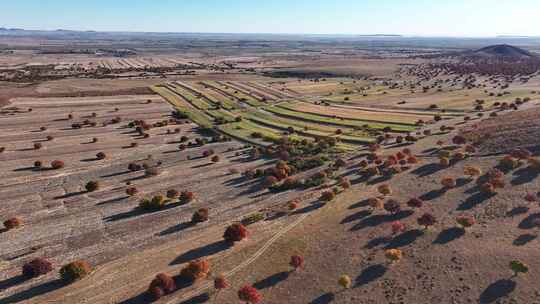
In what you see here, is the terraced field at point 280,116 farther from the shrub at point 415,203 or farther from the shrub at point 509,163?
the shrub at point 415,203

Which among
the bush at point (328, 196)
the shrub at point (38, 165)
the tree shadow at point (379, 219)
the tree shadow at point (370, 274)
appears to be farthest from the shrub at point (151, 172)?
the tree shadow at point (370, 274)

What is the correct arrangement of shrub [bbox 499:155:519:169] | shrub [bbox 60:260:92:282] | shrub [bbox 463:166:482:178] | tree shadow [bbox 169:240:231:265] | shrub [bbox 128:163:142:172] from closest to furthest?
shrub [bbox 60:260:92:282] → tree shadow [bbox 169:240:231:265] → shrub [bbox 463:166:482:178] → shrub [bbox 499:155:519:169] → shrub [bbox 128:163:142:172]

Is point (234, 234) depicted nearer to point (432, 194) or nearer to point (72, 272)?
point (72, 272)

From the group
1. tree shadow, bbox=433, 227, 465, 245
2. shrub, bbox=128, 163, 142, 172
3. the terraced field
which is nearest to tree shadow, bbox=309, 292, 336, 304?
tree shadow, bbox=433, 227, 465, 245

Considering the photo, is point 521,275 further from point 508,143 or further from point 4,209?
point 4,209

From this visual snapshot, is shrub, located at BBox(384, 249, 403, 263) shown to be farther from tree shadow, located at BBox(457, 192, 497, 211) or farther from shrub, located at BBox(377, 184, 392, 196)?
shrub, located at BBox(377, 184, 392, 196)

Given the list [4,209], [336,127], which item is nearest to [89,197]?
[4,209]

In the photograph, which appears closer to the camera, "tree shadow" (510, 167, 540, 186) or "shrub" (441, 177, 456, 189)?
"tree shadow" (510, 167, 540, 186)
